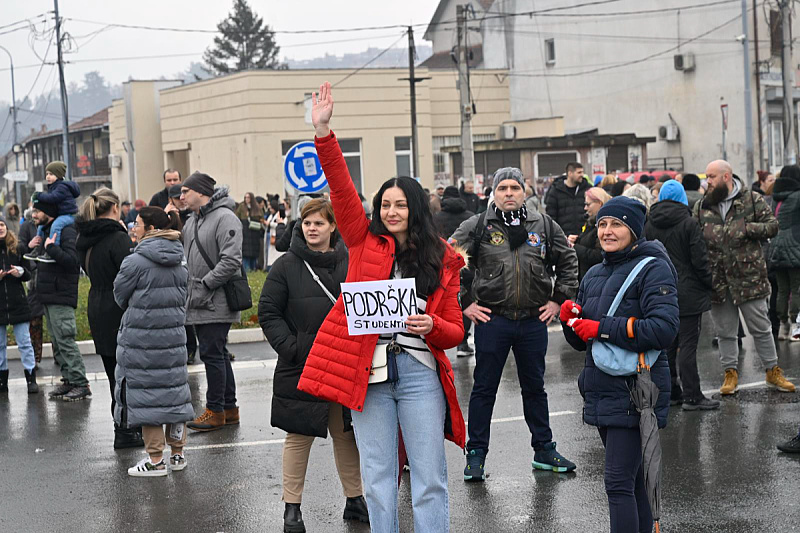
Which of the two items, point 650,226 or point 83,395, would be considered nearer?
point 650,226

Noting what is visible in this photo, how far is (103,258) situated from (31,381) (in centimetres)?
296

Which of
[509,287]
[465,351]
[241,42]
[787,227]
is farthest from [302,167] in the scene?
[241,42]

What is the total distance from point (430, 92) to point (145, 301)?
33667 mm

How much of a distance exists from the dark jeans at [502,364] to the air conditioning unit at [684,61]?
3445 centimetres

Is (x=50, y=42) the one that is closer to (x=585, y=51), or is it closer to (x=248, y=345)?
(x=585, y=51)

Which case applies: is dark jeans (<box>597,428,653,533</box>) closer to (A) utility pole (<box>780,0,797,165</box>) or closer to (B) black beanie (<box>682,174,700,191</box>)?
(B) black beanie (<box>682,174,700,191</box>)

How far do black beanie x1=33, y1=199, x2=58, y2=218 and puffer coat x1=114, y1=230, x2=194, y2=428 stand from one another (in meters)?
3.26

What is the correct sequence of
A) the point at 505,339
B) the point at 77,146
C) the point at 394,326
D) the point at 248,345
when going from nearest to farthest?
the point at 394,326, the point at 505,339, the point at 248,345, the point at 77,146

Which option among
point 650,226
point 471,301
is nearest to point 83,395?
point 471,301

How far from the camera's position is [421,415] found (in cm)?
494

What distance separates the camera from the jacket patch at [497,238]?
694 centimetres

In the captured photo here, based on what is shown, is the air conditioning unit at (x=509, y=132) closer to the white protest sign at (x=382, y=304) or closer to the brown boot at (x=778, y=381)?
the brown boot at (x=778, y=381)

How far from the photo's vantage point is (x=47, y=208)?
10445 mm

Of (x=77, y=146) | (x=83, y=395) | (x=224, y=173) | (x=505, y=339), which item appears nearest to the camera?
(x=505, y=339)
